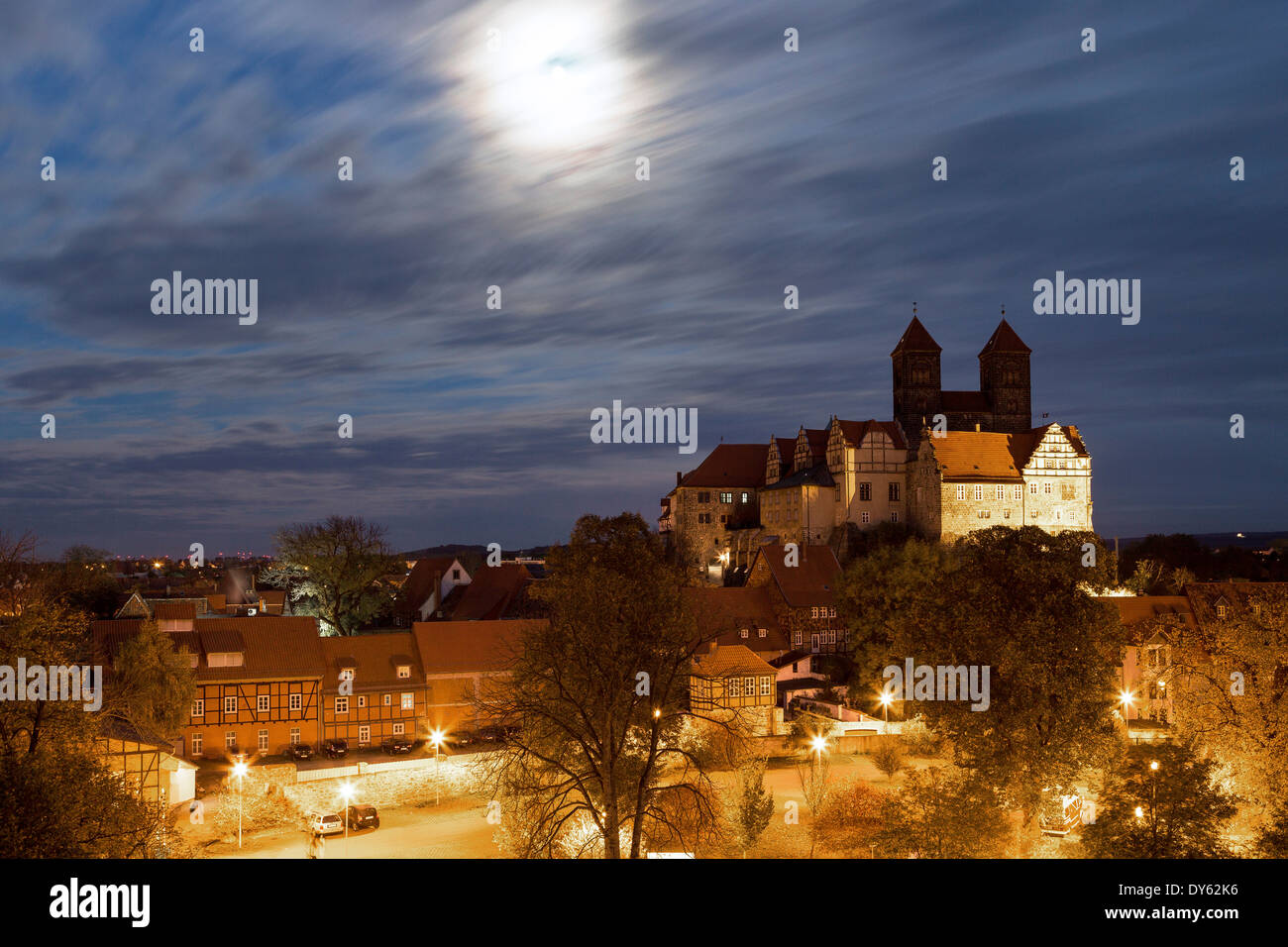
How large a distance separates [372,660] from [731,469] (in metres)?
50.6

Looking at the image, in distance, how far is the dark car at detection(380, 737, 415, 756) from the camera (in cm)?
3741

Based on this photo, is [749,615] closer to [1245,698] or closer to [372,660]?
[372,660]

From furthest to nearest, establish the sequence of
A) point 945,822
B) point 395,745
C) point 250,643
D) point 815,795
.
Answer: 1. point 250,643
2. point 395,745
3. point 815,795
4. point 945,822

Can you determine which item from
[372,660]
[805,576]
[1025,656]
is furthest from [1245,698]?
[372,660]

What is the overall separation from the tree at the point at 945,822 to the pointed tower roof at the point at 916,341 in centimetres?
7061

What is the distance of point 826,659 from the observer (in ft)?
163

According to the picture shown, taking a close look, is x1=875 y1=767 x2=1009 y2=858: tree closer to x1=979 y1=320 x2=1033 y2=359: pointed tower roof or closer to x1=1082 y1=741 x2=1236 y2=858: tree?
x1=1082 y1=741 x2=1236 y2=858: tree

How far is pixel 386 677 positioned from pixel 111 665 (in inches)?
387

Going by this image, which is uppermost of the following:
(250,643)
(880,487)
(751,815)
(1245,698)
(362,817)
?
(880,487)

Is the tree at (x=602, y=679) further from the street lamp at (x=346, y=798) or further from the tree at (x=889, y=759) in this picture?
the tree at (x=889, y=759)

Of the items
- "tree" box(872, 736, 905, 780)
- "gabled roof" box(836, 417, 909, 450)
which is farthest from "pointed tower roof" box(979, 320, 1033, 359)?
"tree" box(872, 736, 905, 780)

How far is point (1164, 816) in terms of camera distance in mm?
19094

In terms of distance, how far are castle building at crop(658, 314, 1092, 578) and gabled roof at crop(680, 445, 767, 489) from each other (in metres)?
0.10
